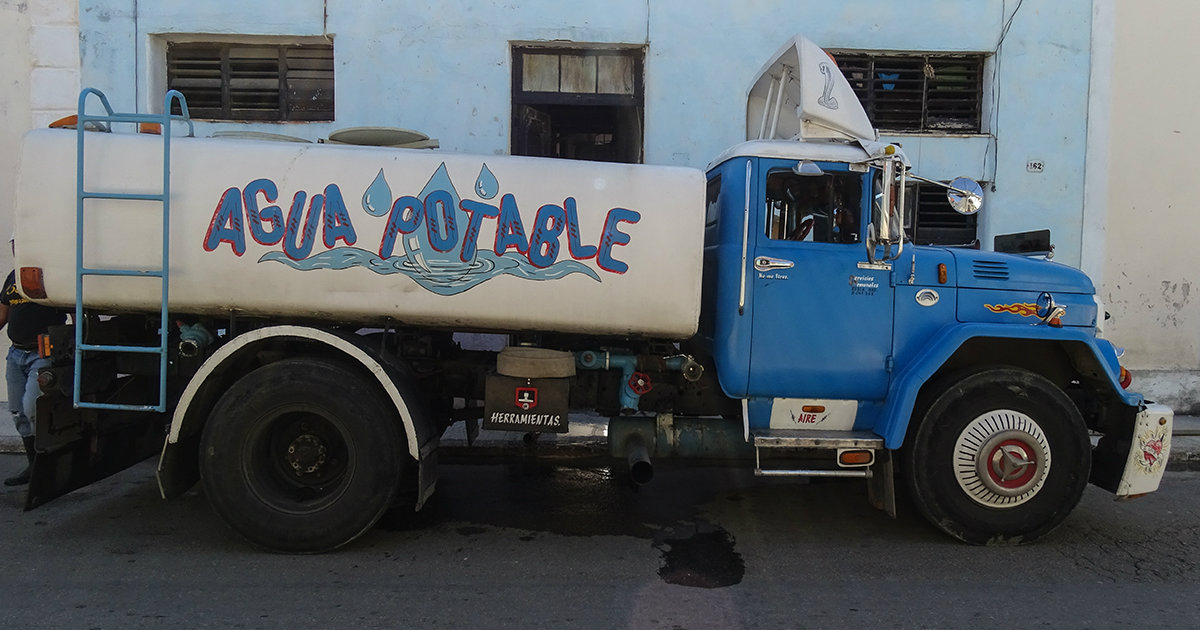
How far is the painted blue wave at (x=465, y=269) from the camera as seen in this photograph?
454cm

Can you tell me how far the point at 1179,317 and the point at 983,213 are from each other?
8.52ft

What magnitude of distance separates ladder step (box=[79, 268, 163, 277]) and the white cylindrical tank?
46mm

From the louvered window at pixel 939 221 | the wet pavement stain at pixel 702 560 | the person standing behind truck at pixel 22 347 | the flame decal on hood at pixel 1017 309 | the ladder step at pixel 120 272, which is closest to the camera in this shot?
the wet pavement stain at pixel 702 560

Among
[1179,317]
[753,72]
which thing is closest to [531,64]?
[753,72]

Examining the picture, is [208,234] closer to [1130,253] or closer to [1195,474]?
[1195,474]

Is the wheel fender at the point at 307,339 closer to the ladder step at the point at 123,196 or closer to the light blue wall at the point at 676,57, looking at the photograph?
the ladder step at the point at 123,196

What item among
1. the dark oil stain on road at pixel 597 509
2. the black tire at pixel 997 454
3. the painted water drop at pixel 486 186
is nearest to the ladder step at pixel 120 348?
the dark oil stain on road at pixel 597 509

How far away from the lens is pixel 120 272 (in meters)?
4.43

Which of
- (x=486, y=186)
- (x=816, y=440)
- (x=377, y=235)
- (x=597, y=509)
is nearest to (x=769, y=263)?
(x=816, y=440)

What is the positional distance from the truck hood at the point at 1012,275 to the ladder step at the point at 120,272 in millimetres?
4783

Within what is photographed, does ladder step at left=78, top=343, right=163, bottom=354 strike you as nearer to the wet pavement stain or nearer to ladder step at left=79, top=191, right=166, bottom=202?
ladder step at left=79, top=191, right=166, bottom=202

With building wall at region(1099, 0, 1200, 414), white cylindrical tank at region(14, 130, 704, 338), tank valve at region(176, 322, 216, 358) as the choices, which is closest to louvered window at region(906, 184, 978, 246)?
building wall at region(1099, 0, 1200, 414)

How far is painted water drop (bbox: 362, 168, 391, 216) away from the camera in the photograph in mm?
4516

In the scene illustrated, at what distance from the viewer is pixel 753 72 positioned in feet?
28.3
